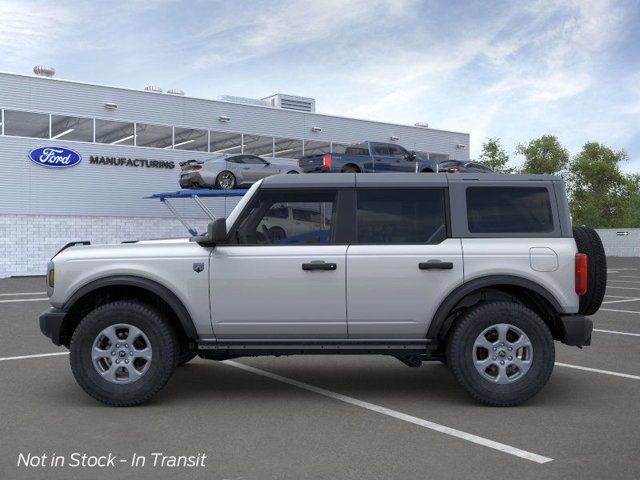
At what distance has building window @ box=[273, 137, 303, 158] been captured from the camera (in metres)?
35.5

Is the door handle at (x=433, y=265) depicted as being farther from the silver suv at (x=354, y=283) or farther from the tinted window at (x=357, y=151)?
the tinted window at (x=357, y=151)

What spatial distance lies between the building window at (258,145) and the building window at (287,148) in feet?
1.06

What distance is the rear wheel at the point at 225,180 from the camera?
968 inches

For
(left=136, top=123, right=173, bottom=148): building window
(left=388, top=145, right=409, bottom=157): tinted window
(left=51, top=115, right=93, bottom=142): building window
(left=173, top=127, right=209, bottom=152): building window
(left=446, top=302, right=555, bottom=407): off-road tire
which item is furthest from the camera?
(left=173, top=127, right=209, bottom=152): building window

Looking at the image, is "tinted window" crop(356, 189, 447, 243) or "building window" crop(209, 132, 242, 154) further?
"building window" crop(209, 132, 242, 154)

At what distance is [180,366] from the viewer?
793 cm

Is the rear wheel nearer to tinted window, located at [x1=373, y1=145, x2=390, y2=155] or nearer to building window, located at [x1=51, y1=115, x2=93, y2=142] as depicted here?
tinted window, located at [x1=373, y1=145, x2=390, y2=155]

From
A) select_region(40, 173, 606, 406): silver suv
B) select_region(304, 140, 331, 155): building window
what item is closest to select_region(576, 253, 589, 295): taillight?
select_region(40, 173, 606, 406): silver suv

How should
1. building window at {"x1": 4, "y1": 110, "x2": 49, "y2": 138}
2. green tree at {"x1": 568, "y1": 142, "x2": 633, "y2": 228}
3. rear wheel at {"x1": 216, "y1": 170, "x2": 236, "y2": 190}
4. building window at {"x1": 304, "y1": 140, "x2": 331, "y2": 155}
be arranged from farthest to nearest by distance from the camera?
green tree at {"x1": 568, "y1": 142, "x2": 633, "y2": 228} < building window at {"x1": 304, "y1": 140, "x2": 331, "y2": 155} < building window at {"x1": 4, "y1": 110, "x2": 49, "y2": 138} < rear wheel at {"x1": 216, "y1": 170, "x2": 236, "y2": 190}

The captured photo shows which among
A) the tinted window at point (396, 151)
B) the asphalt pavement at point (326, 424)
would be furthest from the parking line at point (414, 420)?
the tinted window at point (396, 151)

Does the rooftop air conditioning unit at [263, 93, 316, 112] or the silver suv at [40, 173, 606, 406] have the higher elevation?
the rooftop air conditioning unit at [263, 93, 316, 112]

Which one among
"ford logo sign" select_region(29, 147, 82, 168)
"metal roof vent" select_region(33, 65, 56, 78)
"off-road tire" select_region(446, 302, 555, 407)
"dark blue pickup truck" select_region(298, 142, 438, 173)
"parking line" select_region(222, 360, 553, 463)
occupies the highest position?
"metal roof vent" select_region(33, 65, 56, 78)

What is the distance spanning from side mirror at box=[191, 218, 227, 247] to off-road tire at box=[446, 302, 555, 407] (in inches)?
83.3

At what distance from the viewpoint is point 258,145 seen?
34.9 meters
